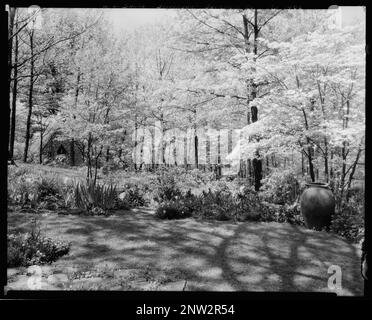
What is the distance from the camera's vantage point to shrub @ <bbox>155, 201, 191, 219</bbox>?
22.7 ft

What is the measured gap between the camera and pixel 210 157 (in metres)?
14.5

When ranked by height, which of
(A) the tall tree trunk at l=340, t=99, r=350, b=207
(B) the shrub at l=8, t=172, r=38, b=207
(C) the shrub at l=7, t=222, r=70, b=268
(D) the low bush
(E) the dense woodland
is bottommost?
(C) the shrub at l=7, t=222, r=70, b=268

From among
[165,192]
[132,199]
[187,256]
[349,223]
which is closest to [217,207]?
[165,192]

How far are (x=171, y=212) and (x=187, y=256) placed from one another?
2343mm

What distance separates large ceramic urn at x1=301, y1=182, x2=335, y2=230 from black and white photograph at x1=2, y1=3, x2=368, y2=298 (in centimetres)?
3

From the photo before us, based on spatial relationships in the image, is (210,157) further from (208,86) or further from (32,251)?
(32,251)

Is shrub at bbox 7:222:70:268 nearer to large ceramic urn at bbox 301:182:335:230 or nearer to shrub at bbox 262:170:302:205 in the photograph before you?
large ceramic urn at bbox 301:182:335:230

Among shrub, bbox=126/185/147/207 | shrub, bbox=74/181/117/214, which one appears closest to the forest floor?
shrub, bbox=74/181/117/214

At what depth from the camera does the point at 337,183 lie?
24.2 ft

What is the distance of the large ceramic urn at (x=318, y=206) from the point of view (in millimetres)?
6172

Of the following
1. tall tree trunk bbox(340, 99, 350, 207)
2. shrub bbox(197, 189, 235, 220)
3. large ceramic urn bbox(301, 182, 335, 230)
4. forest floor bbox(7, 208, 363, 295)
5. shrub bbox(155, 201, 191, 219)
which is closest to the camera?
forest floor bbox(7, 208, 363, 295)

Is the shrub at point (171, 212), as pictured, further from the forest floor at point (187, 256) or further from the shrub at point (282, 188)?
the shrub at point (282, 188)

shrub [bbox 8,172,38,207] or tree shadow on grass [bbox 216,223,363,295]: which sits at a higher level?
shrub [bbox 8,172,38,207]
